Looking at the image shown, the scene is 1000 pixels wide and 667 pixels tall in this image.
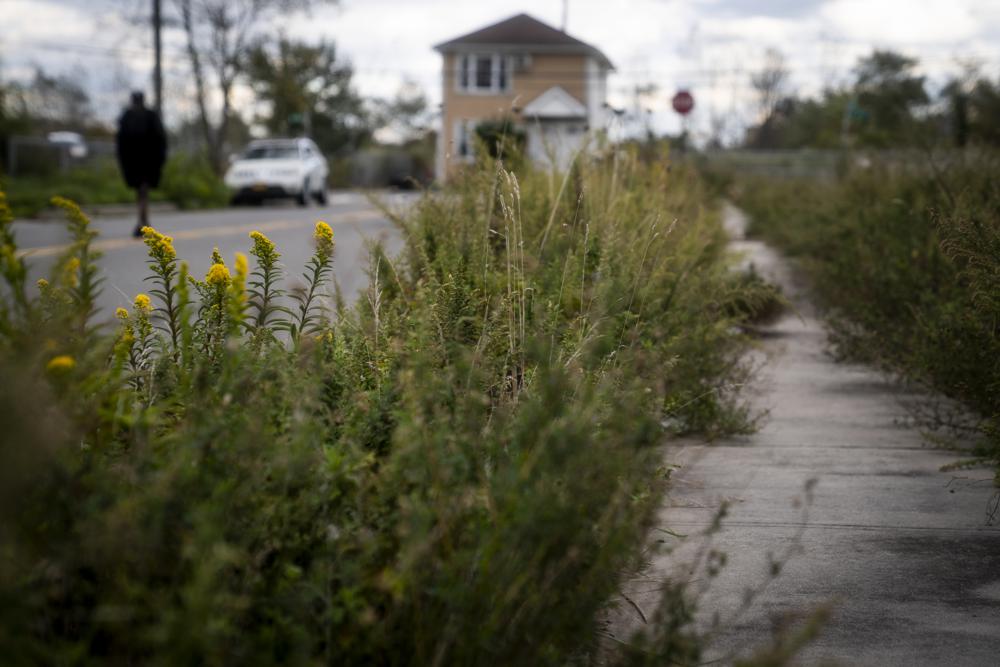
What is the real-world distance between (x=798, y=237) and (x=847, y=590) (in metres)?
10.5

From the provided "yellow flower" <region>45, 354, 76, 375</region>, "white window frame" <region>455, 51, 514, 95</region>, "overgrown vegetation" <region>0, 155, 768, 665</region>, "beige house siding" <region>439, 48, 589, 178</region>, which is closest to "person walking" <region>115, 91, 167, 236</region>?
"overgrown vegetation" <region>0, 155, 768, 665</region>

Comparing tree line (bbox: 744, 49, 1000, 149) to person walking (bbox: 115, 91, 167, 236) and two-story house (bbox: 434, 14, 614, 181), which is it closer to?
two-story house (bbox: 434, 14, 614, 181)

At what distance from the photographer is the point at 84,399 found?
280cm

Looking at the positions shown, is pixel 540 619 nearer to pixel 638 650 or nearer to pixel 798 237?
pixel 638 650

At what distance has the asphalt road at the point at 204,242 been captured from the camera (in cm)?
1028

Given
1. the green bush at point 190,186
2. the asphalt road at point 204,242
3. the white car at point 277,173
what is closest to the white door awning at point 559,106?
the white car at point 277,173

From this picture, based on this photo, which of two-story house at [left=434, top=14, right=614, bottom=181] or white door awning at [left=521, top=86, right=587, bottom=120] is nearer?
white door awning at [left=521, top=86, right=587, bottom=120]

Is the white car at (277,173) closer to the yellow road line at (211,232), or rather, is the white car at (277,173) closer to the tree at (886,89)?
the yellow road line at (211,232)

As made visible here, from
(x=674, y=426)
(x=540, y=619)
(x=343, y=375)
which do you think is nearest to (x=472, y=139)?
(x=674, y=426)

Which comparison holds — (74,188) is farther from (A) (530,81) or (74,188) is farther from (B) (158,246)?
(A) (530,81)

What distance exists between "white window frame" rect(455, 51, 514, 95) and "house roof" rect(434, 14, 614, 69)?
1.55 feet

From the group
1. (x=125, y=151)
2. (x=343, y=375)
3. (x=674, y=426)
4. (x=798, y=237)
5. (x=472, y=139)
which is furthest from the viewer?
(x=125, y=151)

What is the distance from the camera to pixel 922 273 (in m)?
7.53

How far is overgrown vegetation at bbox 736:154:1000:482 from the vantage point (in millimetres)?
4699
